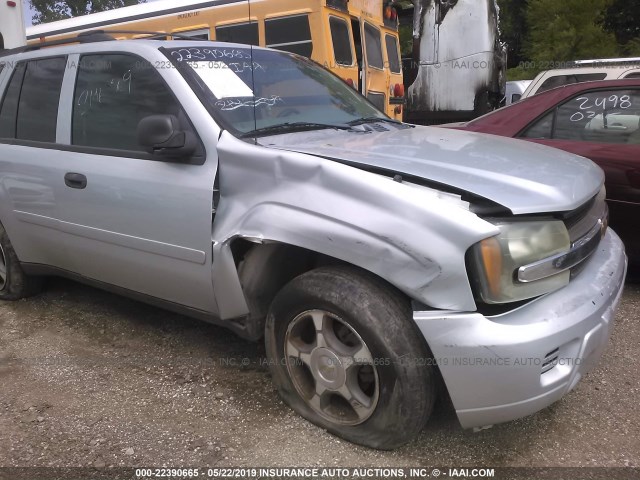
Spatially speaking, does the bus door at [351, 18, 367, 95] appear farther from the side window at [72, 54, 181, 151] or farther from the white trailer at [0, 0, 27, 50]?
the side window at [72, 54, 181, 151]

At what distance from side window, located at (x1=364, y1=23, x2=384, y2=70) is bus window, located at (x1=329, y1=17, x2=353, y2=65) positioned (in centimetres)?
60

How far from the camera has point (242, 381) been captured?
2992 millimetres

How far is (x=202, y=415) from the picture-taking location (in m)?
2.69

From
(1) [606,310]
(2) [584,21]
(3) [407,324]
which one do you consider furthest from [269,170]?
(2) [584,21]

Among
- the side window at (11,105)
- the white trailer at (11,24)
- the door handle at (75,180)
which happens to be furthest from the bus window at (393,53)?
the door handle at (75,180)

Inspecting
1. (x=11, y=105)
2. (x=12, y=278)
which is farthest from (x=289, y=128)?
(x=12, y=278)

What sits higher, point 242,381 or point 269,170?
Result: point 269,170

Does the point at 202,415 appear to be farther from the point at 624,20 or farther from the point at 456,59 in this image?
the point at 624,20

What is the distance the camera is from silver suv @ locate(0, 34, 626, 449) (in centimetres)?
204

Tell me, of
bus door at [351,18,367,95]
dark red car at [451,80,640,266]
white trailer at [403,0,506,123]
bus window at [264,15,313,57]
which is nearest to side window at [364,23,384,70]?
bus door at [351,18,367,95]

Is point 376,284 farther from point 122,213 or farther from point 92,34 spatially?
point 92,34

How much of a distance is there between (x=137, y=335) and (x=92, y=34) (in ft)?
6.11

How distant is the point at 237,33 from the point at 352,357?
6.81 meters

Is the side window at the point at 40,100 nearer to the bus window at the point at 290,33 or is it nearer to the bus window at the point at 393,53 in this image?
the bus window at the point at 290,33
